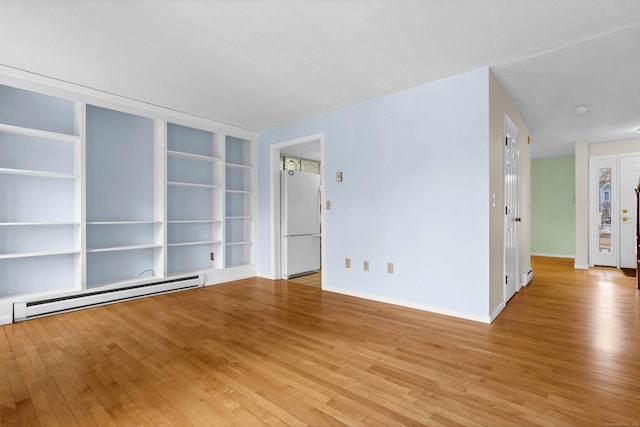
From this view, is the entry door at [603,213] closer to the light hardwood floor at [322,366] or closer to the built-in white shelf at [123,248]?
the light hardwood floor at [322,366]

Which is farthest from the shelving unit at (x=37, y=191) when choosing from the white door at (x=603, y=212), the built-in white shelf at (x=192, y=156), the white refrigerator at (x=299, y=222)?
the white door at (x=603, y=212)

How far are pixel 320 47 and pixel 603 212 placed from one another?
6.71 m

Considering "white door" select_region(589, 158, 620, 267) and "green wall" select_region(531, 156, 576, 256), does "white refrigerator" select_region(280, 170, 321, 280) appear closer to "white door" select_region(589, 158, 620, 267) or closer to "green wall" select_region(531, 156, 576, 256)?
"white door" select_region(589, 158, 620, 267)

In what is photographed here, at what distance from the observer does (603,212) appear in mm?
6020

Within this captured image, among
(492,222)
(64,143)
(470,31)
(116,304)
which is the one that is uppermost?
(470,31)

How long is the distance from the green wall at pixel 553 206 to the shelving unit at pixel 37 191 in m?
9.14

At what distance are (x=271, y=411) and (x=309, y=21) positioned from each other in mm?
2586

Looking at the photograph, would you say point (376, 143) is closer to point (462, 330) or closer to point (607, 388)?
point (462, 330)

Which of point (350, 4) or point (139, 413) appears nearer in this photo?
point (139, 413)

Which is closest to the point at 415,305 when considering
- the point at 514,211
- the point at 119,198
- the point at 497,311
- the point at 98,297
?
the point at 497,311

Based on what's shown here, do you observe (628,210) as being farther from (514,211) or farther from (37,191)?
(37,191)

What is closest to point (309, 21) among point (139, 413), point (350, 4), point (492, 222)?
point (350, 4)

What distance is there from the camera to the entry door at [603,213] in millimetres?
5906

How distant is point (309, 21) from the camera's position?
7.42ft
